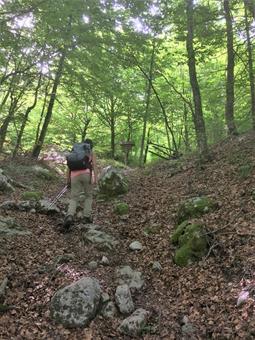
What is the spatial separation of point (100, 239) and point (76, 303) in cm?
255

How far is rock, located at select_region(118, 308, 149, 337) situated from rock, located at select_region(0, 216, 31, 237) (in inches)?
135

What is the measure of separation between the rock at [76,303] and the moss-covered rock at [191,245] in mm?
1752

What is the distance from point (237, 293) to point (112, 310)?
184 centimetres

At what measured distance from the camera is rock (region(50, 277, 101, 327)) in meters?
5.15

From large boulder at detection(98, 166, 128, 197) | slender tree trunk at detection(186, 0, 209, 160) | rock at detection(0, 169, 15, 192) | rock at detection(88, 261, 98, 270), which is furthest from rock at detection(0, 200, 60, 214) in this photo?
slender tree trunk at detection(186, 0, 209, 160)

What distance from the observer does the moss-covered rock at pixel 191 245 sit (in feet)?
21.7

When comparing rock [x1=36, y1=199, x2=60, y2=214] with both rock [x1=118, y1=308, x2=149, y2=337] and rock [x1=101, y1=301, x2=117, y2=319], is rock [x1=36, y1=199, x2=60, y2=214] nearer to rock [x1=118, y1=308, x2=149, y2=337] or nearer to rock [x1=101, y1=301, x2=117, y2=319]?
rock [x1=101, y1=301, x2=117, y2=319]

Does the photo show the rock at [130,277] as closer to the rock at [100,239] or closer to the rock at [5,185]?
the rock at [100,239]

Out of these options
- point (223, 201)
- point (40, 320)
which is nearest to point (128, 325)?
point (40, 320)

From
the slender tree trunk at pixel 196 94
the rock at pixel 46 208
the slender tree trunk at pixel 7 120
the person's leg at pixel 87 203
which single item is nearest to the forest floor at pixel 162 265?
the rock at pixel 46 208

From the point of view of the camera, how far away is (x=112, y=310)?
547cm

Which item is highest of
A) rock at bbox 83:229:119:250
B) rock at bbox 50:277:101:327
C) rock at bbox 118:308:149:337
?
rock at bbox 83:229:119:250

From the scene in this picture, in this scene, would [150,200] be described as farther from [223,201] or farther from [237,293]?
[237,293]

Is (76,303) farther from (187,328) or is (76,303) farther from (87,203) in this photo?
(87,203)
